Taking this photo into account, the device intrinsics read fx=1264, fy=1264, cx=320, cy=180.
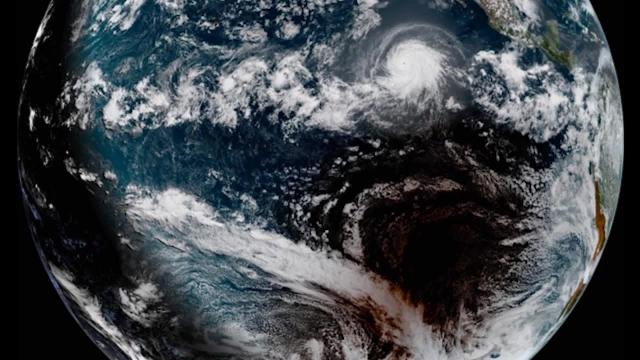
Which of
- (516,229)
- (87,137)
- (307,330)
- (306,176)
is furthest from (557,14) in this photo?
(87,137)

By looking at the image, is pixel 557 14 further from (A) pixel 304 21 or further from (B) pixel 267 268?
(B) pixel 267 268

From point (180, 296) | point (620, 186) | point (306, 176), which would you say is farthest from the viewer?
point (620, 186)

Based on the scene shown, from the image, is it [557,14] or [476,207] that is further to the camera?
[557,14]

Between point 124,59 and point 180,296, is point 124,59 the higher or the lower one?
the higher one

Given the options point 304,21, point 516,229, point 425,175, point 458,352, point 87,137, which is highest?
point 304,21

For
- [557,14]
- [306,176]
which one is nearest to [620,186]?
[557,14]

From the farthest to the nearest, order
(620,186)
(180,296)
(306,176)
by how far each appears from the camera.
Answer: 1. (620,186)
2. (180,296)
3. (306,176)

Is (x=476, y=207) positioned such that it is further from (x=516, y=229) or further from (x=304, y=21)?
(x=304, y=21)
